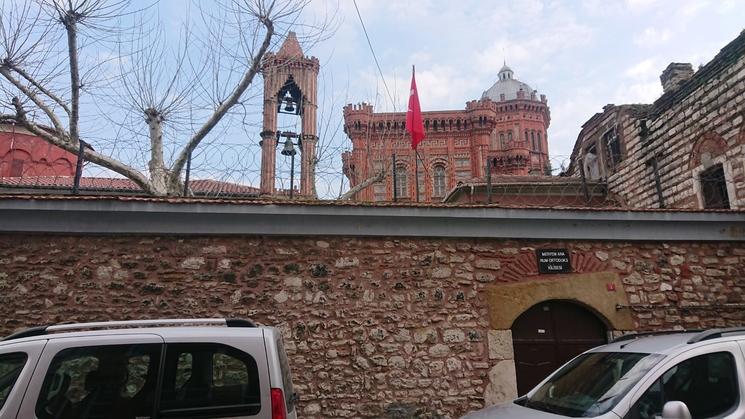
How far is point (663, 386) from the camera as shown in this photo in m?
3.46

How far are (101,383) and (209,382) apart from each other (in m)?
0.68

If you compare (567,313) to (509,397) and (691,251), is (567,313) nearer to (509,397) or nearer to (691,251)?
(509,397)

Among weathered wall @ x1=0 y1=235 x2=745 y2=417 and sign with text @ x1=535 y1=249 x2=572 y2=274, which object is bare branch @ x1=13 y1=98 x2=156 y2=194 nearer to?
weathered wall @ x1=0 y1=235 x2=745 y2=417

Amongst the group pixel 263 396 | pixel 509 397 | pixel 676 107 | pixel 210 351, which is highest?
A: pixel 676 107

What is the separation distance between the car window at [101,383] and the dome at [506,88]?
69.0m

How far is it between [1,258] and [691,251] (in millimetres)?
9305

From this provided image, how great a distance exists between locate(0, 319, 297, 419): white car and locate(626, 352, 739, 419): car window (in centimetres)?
247

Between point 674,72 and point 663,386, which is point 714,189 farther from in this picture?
point 663,386

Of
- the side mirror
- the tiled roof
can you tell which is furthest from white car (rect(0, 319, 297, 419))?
the tiled roof

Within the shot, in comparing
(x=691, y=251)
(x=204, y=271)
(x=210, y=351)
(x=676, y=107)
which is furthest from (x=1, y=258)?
(x=676, y=107)

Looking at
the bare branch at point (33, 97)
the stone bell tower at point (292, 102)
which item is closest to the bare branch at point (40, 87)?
the bare branch at point (33, 97)

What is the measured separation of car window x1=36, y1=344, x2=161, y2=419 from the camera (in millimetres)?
3213

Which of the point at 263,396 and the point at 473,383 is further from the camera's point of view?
the point at 473,383

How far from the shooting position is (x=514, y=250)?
279 inches
